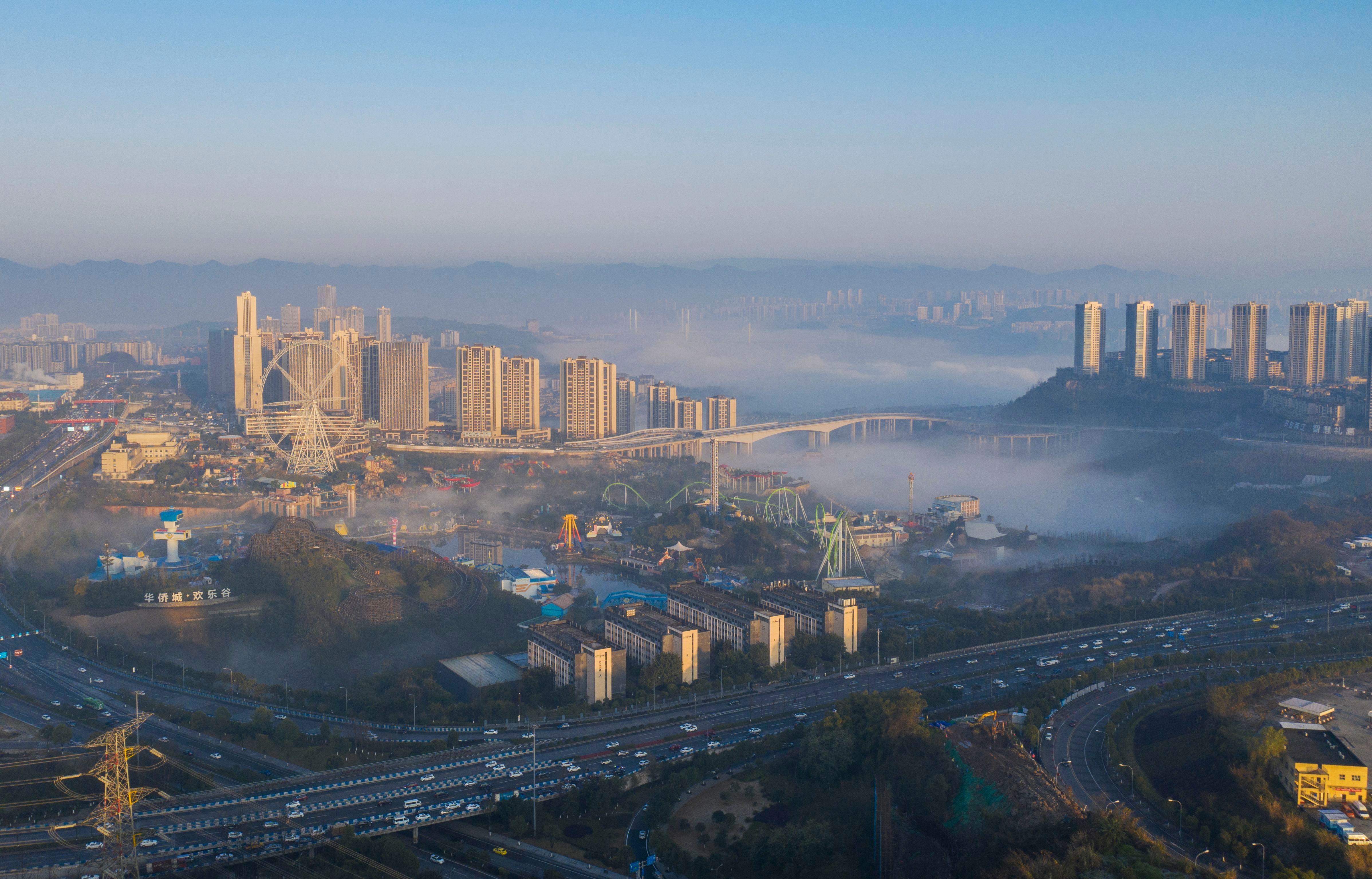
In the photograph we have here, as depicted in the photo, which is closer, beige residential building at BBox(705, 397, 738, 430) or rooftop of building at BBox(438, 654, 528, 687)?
rooftop of building at BBox(438, 654, 528, 687)

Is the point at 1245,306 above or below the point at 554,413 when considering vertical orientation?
above

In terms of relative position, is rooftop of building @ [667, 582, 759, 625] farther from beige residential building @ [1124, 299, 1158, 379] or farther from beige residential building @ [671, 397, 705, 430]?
beige residential building @ [1124, 299, 1158, 379]

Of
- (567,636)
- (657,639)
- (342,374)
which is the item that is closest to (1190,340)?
(342,374)

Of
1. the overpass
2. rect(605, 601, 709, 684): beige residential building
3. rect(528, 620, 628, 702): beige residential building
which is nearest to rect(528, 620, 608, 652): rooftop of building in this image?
rect(528, 620, 628, 702): beige residential building

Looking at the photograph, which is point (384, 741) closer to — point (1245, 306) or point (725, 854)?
point (725, 854)

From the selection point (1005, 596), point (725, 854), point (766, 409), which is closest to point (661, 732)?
point (725, 854)

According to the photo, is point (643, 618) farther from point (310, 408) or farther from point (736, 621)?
point (310, 408)

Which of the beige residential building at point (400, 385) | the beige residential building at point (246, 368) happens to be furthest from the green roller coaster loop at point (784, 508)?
the beige residential building at point (246, 368)
